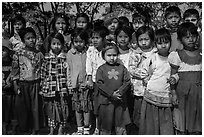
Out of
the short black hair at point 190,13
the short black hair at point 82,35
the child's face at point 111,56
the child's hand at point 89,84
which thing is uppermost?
the short black hair at point 190,13

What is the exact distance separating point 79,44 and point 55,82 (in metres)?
0.50

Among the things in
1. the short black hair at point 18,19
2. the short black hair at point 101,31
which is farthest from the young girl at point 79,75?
the short black hair at point 18,19

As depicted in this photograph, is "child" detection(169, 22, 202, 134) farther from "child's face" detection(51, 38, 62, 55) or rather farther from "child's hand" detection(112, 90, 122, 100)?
"child's face" detection(51, 38, 62, 55)

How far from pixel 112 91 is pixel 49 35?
1.00 meters

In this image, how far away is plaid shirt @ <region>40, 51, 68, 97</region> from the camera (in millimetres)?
3742

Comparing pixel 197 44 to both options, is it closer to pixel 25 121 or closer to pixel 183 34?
pixel 183 34

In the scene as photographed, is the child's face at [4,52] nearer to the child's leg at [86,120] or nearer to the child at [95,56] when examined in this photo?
the child at [95,56]

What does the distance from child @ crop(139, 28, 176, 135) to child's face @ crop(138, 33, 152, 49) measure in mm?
99

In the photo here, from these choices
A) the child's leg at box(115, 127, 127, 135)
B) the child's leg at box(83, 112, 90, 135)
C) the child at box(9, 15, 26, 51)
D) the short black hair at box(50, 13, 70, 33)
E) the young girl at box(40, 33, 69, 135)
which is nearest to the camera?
the child's leg at box(115, 127, 127, 135)

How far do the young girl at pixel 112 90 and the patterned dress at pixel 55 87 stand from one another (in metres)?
0.43

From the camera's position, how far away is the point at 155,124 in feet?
11.8

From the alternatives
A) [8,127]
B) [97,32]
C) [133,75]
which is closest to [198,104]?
[133,75]

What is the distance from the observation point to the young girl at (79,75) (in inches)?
149

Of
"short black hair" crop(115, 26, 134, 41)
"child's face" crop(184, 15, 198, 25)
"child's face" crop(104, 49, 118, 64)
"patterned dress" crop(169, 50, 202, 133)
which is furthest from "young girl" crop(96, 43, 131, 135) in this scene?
"child's face" crop(184, 15, 198, 25)
